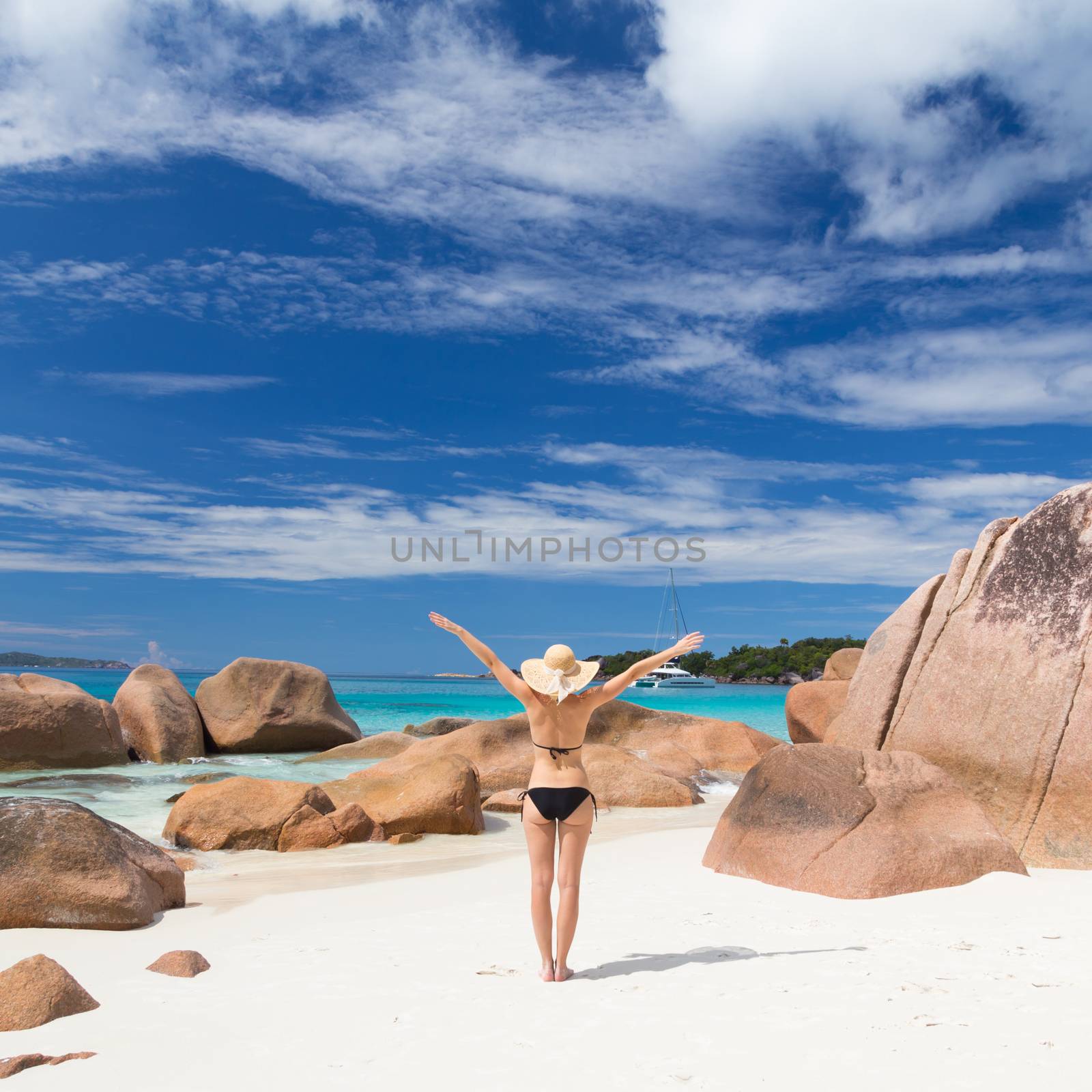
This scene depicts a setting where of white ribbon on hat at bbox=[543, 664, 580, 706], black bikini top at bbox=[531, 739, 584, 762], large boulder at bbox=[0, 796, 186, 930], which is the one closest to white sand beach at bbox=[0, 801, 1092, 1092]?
large boulder at bbox=[0, 796, 186, 930]

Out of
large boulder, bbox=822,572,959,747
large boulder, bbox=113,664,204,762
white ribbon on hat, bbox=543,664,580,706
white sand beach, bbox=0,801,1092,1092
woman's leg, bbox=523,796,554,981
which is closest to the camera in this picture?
white sand beach, bbox=0,801,1092,1092

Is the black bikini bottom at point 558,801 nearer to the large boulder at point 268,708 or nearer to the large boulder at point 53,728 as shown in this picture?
the large boulder at point 53,728

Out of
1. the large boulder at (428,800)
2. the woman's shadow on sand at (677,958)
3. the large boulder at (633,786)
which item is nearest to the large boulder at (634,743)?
A: the large boulder at (633,786)

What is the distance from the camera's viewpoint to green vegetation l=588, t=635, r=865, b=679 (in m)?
68.7

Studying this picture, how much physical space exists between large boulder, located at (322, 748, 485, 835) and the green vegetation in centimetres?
4789

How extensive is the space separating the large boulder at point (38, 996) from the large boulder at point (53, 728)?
1637 centimetres

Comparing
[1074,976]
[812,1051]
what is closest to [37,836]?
[812,1051]

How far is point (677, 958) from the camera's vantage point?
5867 mm

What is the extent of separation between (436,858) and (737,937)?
4.97 m

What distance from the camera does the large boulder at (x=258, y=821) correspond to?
10.9 metres

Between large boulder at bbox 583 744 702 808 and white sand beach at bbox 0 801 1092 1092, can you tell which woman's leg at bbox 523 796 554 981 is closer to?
white sand beach at bbox 0 801 1092 1092

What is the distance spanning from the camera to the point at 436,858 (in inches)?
416

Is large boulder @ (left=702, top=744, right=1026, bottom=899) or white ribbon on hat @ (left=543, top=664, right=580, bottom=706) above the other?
white ribbon on hat @ (left=543, top=664, right=580, bottom=706)

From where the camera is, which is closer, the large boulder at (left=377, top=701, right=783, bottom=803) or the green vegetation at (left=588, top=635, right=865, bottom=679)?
the large boulder at (left=377, top=701, right=783, bottom=803)
